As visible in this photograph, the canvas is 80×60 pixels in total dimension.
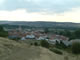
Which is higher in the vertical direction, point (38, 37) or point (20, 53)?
point (20, 53)

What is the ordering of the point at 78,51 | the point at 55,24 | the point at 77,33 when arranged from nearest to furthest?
the point at 78,51
the point at 77,33
the point at 55,24

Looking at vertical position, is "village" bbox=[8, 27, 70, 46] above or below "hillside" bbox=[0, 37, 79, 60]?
below

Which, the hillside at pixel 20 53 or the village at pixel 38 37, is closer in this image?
the hillside at pixel 20 53

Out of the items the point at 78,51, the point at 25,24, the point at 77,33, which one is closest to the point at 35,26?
the point at 25,24

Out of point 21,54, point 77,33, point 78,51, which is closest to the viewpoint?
point 21,54

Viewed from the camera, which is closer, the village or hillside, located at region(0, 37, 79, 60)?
hillside, located at region(0, 37, 79, 60)

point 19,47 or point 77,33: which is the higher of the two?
point 19,47

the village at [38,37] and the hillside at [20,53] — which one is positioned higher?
the hillside at [20,53]

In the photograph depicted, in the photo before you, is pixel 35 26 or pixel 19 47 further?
pixel 35 26

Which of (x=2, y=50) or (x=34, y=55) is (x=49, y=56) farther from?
(x=2, y=50)

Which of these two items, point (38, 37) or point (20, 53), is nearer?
point (20, 53)
